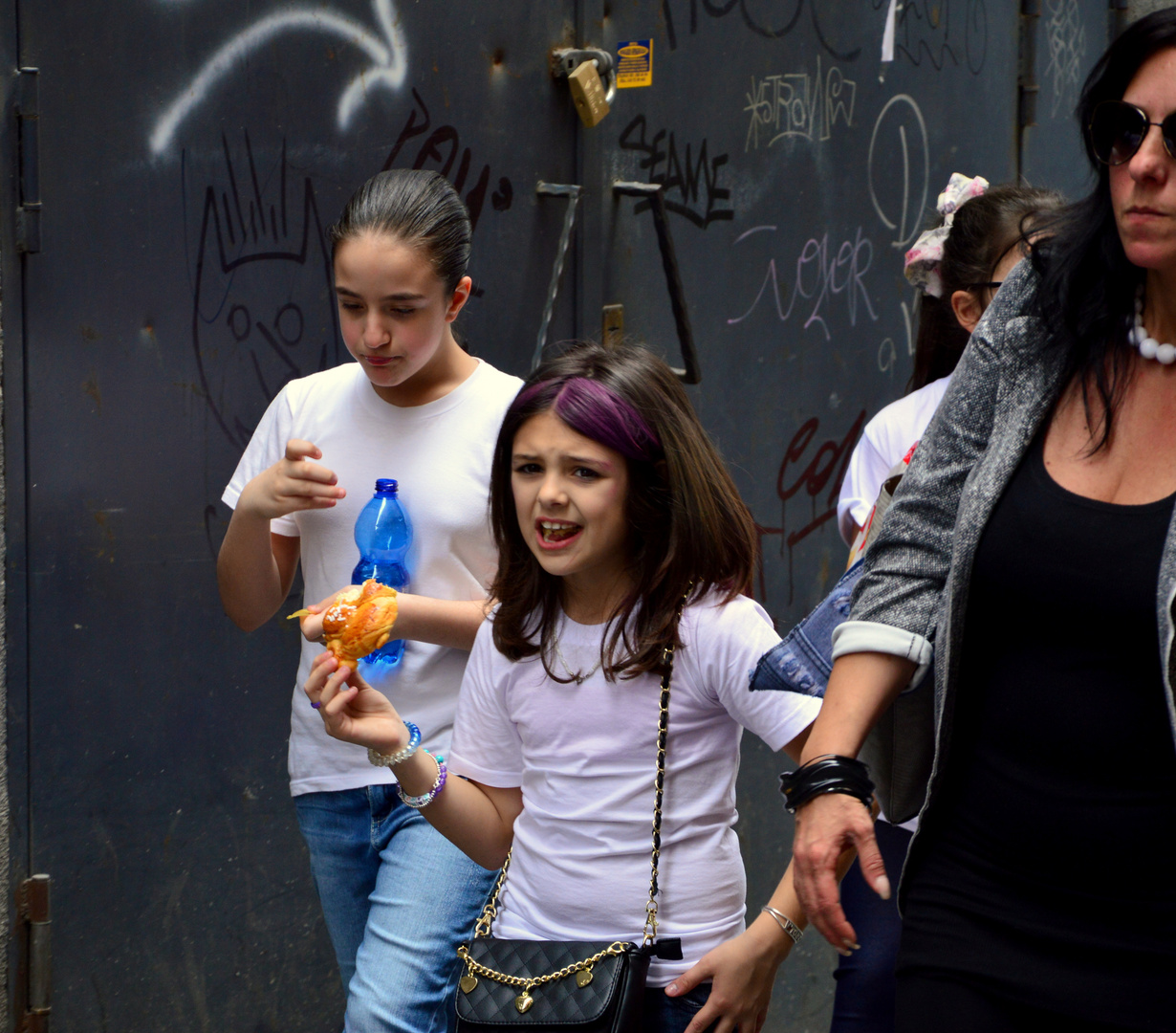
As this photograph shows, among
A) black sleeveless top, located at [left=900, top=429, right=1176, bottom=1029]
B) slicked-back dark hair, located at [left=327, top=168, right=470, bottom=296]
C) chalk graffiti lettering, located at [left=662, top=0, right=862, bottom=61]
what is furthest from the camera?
chalk graffiti lettering, located at [left=662, top=0, right=862, bottom=61]

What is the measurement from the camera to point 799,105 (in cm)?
450

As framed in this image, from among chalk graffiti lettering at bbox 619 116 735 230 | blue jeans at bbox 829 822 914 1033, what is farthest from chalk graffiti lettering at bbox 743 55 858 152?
blue jeans at bbox 829 822 914 1033

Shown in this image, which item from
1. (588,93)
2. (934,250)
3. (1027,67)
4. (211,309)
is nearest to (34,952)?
(211,309)

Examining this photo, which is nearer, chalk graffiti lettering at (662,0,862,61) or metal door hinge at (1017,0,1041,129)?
chalk graffiti lettering at (662,0,862,61)

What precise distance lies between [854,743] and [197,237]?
6.26 feet

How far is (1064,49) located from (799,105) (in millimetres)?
2233

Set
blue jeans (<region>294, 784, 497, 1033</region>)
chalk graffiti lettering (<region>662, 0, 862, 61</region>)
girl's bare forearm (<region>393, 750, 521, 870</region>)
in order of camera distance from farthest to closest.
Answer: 1. chalk graffiti lettering (<region>662, 0, 862, 61</region>)
2. blue jeans (<region>294, 784, 497, 1033</region>)
3. girl's bare forearm (<region>393, 750, 521, 870</region>)

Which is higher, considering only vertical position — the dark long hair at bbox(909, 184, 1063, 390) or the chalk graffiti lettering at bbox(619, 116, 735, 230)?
the chalk graffiti lettering at bbox(619, 116, 735, 230)

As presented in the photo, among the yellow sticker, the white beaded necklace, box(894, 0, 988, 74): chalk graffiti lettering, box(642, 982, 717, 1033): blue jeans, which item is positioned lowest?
box(642, 982, 717, 1033): blue jeans

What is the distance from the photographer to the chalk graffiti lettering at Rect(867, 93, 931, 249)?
4.88m

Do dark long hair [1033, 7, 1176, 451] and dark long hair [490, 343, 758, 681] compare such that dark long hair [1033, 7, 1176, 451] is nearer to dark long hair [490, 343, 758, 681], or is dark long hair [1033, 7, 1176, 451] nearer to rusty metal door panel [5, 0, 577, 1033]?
dark long hair [490, 343, 758, 681]

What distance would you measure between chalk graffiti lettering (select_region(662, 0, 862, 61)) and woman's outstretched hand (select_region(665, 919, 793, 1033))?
104 inches

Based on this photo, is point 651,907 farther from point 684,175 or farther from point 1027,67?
point 1027,67

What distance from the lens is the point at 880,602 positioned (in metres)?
1.90
